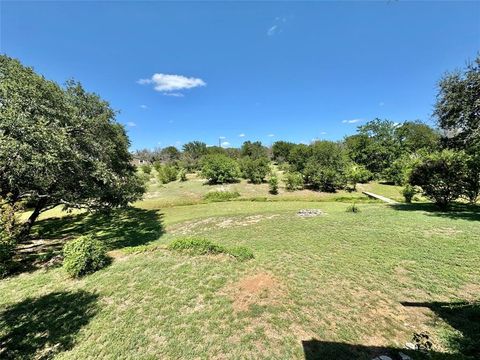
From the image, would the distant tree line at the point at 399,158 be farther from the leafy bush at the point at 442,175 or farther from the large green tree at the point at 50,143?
the large green tree at the point at 50,143

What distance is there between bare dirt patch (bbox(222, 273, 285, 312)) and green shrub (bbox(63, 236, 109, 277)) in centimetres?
559

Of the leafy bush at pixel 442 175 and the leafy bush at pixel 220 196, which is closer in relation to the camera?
the leafy bush at pixel 442 175

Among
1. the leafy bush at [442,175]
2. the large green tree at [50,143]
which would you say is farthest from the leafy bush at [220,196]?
the leafy bush at [442,175]

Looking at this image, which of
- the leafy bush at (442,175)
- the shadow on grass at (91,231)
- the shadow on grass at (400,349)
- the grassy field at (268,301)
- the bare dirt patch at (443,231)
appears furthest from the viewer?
the leafy bush at (442,175)

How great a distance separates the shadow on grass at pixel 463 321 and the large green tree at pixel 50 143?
43.0ft

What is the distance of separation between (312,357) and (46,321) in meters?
6.75

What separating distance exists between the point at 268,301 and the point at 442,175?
18.1 meters

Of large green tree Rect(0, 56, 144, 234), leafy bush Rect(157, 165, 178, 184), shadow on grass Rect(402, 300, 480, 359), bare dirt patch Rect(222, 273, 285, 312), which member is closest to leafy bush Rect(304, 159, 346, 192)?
leafy bush Rect(157, 165, 178, 184)

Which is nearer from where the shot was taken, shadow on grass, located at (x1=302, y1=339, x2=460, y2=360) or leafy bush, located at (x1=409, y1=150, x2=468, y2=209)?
shadow on grass, located at (x1=302, y1=339, x2=460, y2=360)

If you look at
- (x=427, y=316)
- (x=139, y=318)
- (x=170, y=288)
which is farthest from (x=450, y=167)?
(x=139, y=318)

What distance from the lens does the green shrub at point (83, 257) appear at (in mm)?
8766

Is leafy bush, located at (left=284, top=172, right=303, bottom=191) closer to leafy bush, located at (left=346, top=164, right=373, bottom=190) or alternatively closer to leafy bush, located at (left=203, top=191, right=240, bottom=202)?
leafy bush, located at (left=346, top=164, right=373, bottom=190)

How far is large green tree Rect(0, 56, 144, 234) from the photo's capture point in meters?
8.89

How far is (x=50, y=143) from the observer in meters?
9.40
